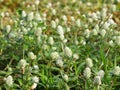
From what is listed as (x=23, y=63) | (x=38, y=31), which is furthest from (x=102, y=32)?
(x=23, y=63)

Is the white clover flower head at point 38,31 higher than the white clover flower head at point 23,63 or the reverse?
higher

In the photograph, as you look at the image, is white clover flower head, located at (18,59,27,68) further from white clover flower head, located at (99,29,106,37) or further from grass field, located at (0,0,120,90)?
white clover flower head, located at (99,29,106,37)

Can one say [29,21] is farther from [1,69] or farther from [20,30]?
[1,69]

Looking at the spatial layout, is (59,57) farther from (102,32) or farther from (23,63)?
(102,32)

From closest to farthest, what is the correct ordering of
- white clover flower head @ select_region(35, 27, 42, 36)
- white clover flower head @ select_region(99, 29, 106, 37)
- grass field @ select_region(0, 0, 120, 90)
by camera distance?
grass field @ select_region(0, 0, 120, 90) < white clover flower head @ select_region(35, 27, 42, 36) < white clover flower head @ select_region(99, 29, 106, 37)

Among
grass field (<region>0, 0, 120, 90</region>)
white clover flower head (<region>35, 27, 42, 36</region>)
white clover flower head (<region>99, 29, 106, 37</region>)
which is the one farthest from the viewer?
white clover flower head (<region>99, 29, 106, 37</region>)

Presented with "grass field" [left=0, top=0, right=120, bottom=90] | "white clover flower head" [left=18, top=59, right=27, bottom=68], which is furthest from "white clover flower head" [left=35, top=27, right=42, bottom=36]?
"white clover flower head" [left=18, top=59, right=27, bottom=68]

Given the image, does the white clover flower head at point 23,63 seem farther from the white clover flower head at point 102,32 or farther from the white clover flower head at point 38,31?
the white clover flower head at point 102,32

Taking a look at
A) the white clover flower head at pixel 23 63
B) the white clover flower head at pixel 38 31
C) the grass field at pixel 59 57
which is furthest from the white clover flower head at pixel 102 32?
the white clover flower head at pixel 23 63

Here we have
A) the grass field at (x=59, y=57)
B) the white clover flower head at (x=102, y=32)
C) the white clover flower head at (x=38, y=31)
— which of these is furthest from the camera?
the white clover flower head at (x=102, y=32)

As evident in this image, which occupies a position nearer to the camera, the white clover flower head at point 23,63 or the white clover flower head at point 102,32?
the white clover flower head at point 23,63

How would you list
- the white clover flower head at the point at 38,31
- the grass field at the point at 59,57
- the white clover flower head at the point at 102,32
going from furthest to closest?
the white clover flower head at the point at 102,32
the white clover flower head at the point at 38,31
the grass field at the point at 59,57

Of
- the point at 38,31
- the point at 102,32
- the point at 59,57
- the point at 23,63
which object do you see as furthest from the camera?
the point at 102,32
